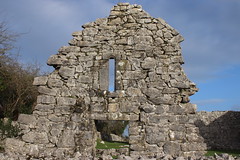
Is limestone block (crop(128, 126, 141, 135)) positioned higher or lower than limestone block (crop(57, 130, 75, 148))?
higher

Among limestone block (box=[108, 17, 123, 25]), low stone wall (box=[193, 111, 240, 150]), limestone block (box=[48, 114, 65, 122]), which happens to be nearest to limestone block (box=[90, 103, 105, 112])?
limestone block (box=[48, 114, 65, 122])

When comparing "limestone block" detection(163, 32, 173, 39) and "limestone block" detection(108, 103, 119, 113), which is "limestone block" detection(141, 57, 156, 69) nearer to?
"limestone block" detection(163, 32, 173, 39)

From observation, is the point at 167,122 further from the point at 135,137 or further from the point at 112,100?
the point at 112,100

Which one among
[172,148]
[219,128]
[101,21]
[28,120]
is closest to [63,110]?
[28,120]

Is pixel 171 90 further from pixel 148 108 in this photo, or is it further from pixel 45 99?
pixel 45 99

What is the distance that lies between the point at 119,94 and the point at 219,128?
574 inches

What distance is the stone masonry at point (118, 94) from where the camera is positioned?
743cm

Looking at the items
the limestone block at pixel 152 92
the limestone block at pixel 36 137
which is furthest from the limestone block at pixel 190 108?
the limestone block at pixel 36 137

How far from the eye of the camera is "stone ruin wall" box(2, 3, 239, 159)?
7.44 meters

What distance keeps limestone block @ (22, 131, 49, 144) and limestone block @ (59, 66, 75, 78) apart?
1812 millimetres

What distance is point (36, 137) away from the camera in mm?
7508

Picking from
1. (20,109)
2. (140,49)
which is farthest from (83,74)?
(20,109)

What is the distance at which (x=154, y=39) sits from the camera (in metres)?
8.12

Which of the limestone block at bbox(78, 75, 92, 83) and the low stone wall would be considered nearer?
the limestone block at bbox(78, 75, 92, 83)
